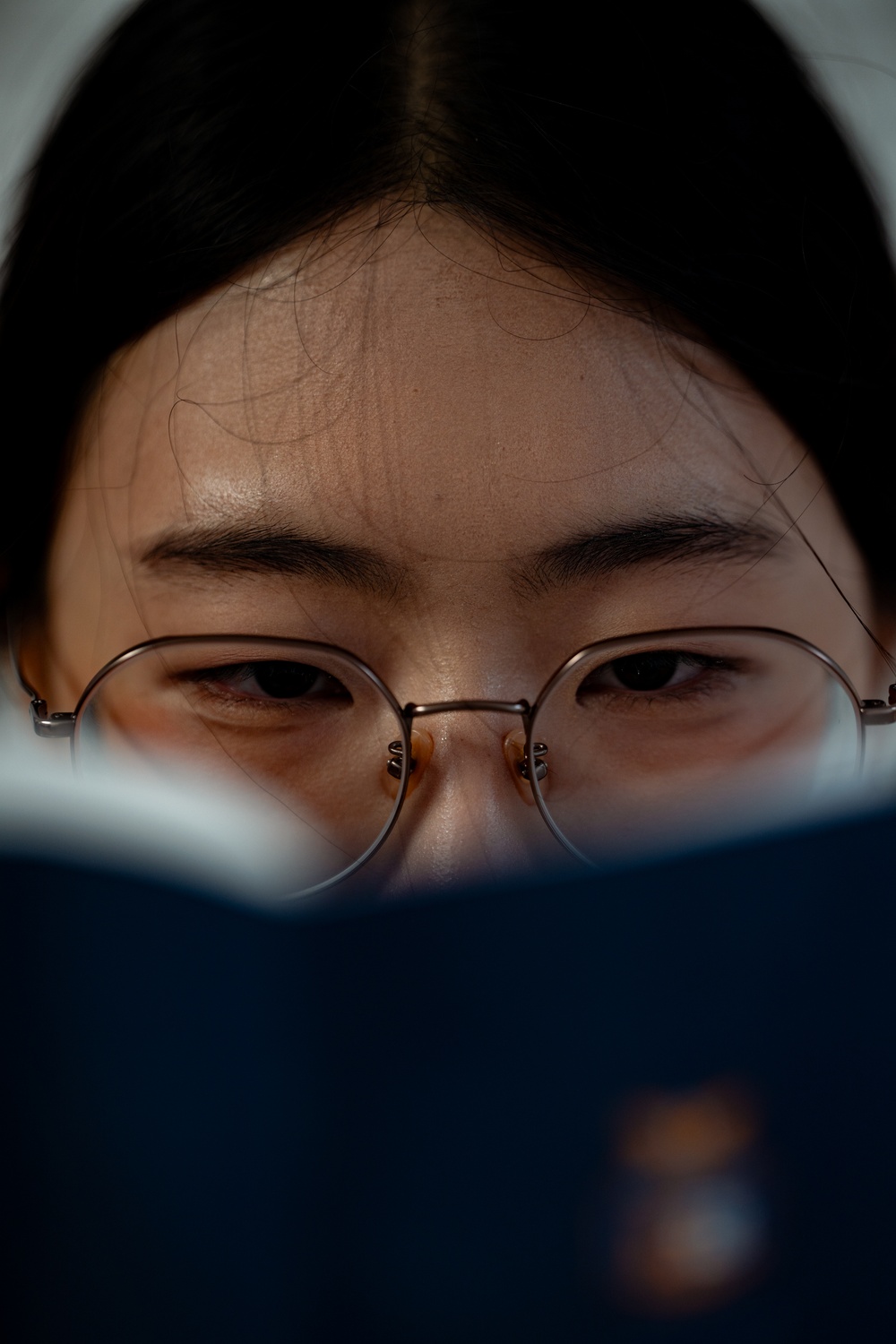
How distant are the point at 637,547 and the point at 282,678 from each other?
25 cm

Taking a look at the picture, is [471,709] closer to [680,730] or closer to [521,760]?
[521,760]

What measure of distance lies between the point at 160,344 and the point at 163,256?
0.07 meters

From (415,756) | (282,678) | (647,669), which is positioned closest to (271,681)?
(282,678)

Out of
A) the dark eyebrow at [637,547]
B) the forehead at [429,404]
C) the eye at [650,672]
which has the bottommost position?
the eye at [650,672]

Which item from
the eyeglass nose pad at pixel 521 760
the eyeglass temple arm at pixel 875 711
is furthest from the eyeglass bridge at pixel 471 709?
the eyeglass temple arm at pixel 875 711

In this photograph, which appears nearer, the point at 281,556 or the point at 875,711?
the point at 281,556

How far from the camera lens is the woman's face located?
67 cm

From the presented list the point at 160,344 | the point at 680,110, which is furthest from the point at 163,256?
the point at 680,110

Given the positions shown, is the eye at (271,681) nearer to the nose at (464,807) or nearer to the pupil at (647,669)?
the nose at (464,807)

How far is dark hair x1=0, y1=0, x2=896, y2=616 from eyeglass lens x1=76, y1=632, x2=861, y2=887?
0.17m

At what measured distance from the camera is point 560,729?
0.71 metres

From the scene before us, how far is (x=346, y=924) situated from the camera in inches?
10.3

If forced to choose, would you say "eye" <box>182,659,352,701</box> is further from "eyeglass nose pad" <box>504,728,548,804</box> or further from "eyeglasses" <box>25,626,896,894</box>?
"eyeglass nose pad" <box>504,728,548,804</box>

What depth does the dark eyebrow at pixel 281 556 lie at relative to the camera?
2.22 ft
